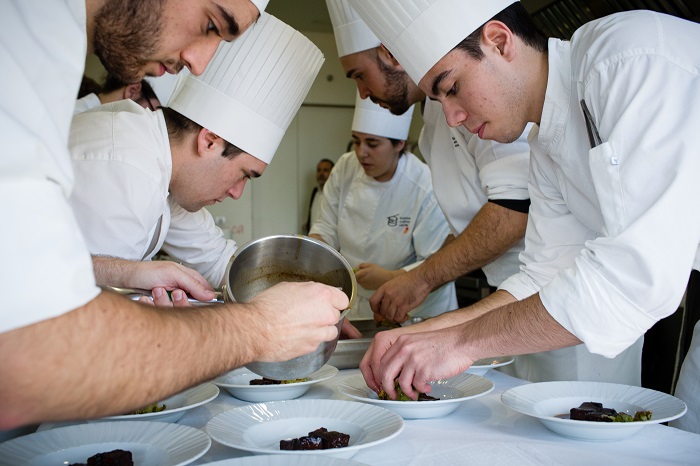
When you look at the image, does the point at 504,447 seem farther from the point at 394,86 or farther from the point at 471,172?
the point at 394,86

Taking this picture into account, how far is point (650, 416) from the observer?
4.04 ft

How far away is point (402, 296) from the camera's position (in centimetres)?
254

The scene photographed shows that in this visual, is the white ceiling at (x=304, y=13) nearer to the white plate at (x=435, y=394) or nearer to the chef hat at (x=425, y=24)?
the chef hat at (x=425, y=24)

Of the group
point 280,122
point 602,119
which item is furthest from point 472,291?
point 602,119

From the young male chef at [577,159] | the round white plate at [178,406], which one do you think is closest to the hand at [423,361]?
the young male chef at [577,159]

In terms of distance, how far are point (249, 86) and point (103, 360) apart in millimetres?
1543

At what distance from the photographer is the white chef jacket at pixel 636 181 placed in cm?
118

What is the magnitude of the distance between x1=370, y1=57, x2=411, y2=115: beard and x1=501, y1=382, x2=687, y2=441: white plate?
1504 millimetres

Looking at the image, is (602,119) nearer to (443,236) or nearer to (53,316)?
(53,316)

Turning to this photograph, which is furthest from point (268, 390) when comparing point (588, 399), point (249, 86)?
point (249, 86)

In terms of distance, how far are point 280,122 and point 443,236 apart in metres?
1.51

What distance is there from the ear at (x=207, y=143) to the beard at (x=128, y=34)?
0.66 meters

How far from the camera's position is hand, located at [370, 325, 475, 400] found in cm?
141

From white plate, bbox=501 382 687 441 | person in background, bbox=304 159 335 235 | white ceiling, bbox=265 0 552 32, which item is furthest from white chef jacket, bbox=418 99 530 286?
person in background, bbox=304 159 335 235
